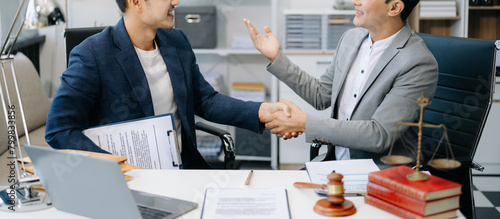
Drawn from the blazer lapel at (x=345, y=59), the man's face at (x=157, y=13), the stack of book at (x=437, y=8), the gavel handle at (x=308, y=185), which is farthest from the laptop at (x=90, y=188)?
the stack of book at (x=437, y=8)

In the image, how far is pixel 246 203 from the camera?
132cm

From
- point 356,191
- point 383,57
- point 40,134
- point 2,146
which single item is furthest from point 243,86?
point 356,191

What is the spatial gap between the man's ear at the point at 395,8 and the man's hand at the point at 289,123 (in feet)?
1.65

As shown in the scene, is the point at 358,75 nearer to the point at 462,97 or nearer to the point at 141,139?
→ the point at 462,97

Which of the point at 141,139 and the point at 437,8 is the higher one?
the point at 437,8

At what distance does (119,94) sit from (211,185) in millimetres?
647

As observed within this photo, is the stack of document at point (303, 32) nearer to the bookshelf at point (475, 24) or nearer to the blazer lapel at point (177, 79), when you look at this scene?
the bookshelf at point (475, 24)

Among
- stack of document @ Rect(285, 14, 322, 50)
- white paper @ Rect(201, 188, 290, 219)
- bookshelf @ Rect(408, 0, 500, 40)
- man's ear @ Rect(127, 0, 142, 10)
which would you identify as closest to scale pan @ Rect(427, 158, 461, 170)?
white paper @ Rect(201, 188, 290, 219)

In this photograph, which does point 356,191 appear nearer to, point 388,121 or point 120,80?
point 388,121

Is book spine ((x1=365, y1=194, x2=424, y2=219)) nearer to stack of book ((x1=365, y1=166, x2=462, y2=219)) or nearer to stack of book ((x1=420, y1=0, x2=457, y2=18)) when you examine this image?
stack of book ((x1=365, y1=166, x2=462, y2=219))

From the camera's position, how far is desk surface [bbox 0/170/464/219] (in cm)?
128

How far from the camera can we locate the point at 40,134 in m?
3.00

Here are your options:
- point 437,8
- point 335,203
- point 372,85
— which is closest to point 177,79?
point 372,85

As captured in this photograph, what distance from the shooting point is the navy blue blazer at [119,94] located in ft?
5.96
